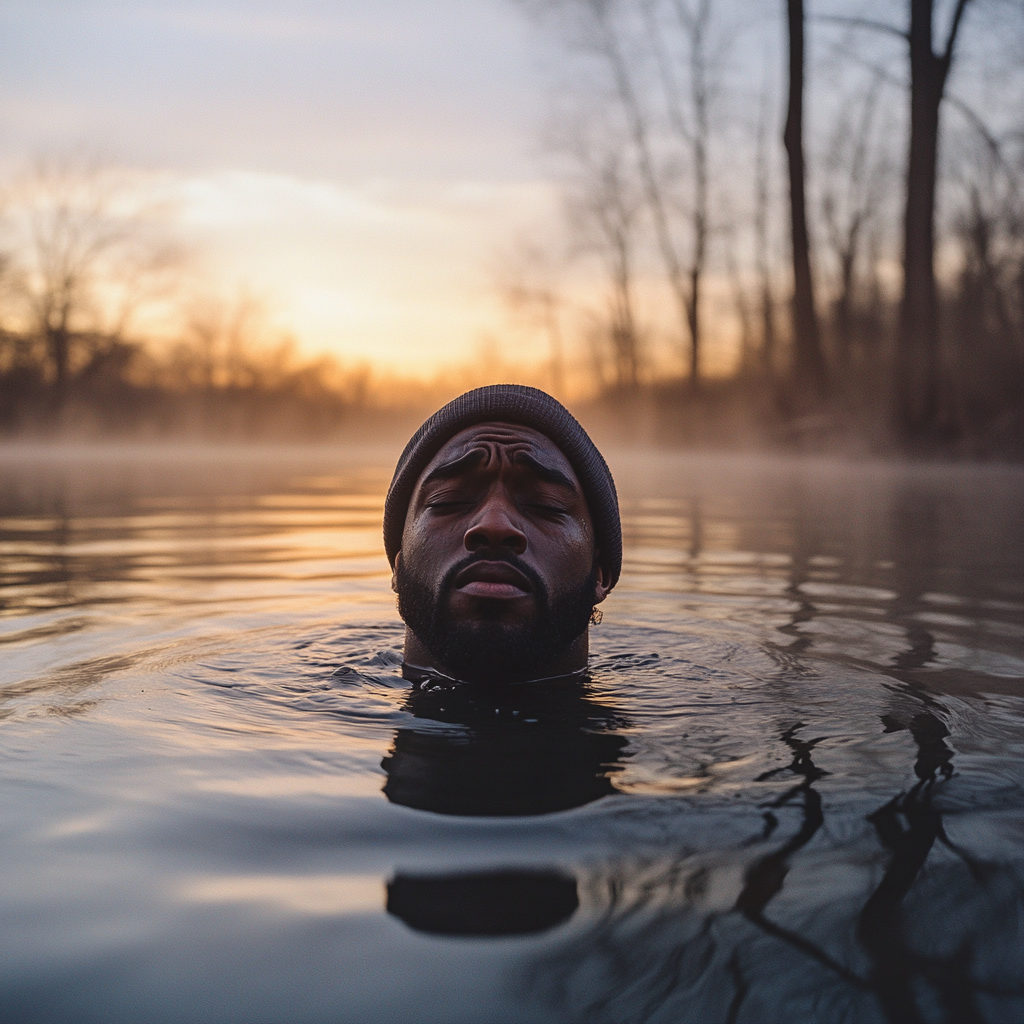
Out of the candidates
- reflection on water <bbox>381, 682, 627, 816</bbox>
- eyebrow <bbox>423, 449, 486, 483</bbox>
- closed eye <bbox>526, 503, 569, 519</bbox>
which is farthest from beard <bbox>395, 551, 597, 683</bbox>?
eyebrow <bbox>423, 449, 486, 483</bbox>

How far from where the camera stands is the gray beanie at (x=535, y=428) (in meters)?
3.59

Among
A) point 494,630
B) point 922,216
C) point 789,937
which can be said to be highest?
point 922,216

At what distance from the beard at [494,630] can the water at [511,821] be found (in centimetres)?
11

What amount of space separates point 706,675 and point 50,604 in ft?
10.6

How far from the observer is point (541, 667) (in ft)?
11.2

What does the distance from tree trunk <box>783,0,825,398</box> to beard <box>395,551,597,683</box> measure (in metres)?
16.9

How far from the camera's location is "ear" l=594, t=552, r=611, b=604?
3.61 m

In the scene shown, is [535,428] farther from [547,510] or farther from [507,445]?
[547,510]

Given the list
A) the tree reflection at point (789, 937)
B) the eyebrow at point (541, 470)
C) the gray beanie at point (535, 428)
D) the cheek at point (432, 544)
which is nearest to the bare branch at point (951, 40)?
the gray beanie at point (535, 428)

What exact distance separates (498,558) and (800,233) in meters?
17.3

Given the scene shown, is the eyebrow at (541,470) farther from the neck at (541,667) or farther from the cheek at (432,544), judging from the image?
the neck at (541,667)

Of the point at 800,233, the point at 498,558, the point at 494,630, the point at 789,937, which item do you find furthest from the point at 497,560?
the point at 800,233

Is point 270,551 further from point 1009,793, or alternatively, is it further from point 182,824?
point 1009,793

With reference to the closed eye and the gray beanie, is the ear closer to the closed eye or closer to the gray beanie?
the gray beanie
